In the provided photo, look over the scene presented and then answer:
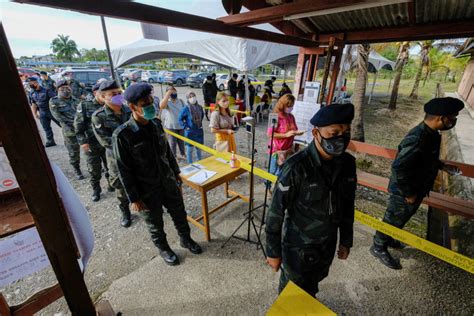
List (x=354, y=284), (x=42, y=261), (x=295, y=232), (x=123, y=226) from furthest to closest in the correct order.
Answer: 1. (x=123, y=226)
2. (x=354, y=284)
3. (x=295, y=232)
4. (x=42, y=261)

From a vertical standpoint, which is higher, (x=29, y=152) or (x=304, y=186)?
(x=29, y=152)

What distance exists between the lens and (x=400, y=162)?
2.43m

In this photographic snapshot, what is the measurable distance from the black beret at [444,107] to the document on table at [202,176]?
105 inches

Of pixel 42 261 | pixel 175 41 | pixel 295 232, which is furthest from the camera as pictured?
pixel 175 41

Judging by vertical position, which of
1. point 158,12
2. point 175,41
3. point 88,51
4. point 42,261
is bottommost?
point 42,261

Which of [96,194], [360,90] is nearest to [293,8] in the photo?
[96,194]

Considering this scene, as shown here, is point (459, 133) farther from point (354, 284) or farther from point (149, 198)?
point (149, 198)

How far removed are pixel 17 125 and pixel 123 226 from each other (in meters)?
3.26

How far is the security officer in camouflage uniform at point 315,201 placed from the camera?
157 centimetres

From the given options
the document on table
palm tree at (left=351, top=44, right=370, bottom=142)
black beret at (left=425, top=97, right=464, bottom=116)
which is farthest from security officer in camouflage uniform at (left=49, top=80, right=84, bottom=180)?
palm tree at (left=351, top=44, right=370, bottom=142)

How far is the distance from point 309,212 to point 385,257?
2.09m

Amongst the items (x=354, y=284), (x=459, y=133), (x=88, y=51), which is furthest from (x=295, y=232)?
(x=88, y=51)

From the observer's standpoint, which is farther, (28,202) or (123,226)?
(123,226)

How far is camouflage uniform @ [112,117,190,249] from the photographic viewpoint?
231 centimetres
